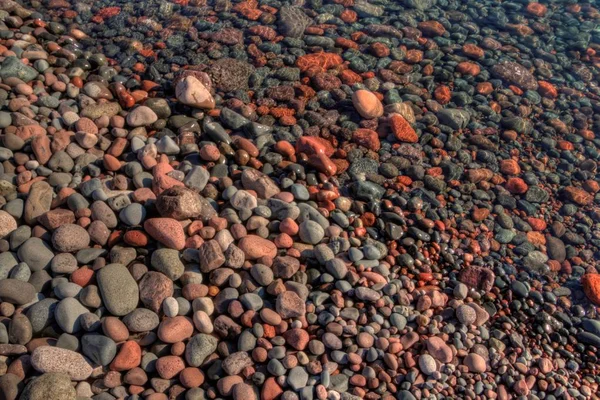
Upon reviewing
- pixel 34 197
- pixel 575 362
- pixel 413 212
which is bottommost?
pixel 575 362

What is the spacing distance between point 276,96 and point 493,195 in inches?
105

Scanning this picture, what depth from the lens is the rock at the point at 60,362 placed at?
324 cm

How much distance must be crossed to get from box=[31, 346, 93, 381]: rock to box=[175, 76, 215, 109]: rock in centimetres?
292

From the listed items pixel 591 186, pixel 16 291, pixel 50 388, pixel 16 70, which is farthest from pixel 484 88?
pixel 50 388

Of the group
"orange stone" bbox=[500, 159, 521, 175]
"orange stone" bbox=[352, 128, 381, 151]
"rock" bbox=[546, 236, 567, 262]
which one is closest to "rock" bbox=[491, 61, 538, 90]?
"orange stone" bbox=[500, 159, 521, 175]

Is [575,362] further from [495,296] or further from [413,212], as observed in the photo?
[413,212]

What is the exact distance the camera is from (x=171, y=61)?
616 centimetres

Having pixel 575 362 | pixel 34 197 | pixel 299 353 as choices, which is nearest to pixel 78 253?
pixel 34 197

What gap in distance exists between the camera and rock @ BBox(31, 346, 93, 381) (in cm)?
324

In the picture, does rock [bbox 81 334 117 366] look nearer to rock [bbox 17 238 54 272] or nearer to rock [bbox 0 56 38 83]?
rock [bbox 17 238 54 272]

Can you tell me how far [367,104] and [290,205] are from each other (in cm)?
184

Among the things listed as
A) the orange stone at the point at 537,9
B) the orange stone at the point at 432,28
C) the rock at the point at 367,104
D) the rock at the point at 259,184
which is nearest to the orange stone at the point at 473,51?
the orange stone at the point at 432,28

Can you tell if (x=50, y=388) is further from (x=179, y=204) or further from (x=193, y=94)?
(x=193, y=94)

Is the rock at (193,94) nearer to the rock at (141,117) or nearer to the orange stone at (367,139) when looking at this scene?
the rock at (141,117)
